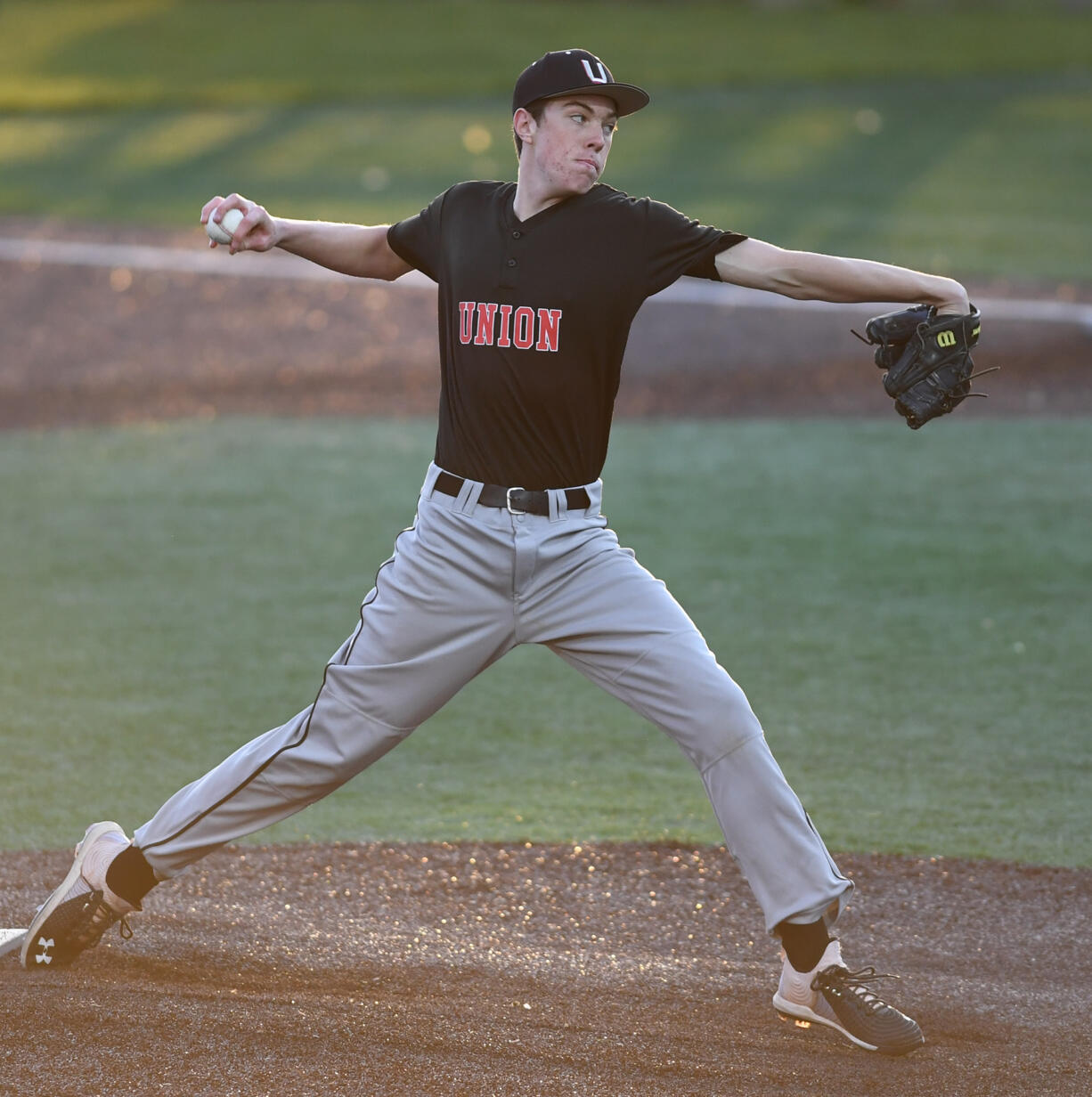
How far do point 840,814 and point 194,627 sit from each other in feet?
10.2

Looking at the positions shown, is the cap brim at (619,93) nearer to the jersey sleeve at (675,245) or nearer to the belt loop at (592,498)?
the jersey sleeve at (675,245)

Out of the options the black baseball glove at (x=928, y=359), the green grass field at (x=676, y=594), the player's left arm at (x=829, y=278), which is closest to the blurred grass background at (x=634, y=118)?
the green grass field at (x=676, y=594)

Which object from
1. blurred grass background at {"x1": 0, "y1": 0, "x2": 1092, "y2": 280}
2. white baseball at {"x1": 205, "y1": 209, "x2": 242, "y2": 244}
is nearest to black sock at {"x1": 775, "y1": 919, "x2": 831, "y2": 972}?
white baseball at {"x1": 205, "y1": 209, "x2": 242, "y2": 244}

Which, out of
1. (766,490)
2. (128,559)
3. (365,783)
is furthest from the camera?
(766,490)

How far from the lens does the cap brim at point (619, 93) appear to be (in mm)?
4090

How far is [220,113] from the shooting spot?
22.0 metres

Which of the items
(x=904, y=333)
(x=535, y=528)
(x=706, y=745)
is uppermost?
(x=904, y=333)

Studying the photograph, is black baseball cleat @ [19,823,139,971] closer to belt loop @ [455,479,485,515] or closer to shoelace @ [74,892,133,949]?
shoelace @ [74,892,133,949]

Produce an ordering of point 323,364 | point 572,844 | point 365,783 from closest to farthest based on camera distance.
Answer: point 572,844 < point 365,783 < point 323,364

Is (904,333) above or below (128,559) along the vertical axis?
above

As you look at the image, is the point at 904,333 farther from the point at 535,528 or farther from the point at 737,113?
the point at 737,113

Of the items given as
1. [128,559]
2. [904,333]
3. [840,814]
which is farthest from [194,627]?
[904,333]

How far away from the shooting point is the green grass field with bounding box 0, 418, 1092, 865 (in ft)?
19.1

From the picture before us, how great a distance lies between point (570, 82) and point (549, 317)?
0.56 metres
